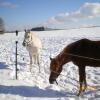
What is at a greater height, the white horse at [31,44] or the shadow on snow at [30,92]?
the white horse at [31,44]

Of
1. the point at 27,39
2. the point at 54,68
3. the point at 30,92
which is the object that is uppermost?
the point at 27,39

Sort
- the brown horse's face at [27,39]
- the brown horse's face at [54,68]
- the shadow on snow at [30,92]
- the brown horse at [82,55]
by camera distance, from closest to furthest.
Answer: the brown horse at [82,55] < the shadow on snow at [30,92] < the brown horse's face at [54,68] < the brown horse's face at [27,39]

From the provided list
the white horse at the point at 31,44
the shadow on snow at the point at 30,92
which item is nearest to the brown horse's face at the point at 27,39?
the white horse at the point at 31,44

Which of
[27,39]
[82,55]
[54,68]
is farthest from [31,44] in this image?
[82,55]

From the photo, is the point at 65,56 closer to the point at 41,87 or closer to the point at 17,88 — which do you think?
the point at 41,87

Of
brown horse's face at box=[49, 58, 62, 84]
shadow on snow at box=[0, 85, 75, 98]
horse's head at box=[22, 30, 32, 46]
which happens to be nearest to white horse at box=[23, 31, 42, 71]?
horse's head at box=[22, 30, 32, 46]

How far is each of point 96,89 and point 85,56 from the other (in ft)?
4.42

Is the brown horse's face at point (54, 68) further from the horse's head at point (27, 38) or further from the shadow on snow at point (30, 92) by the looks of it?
the horse's head at point (27, 38)

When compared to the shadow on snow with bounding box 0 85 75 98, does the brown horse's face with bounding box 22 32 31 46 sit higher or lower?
higher

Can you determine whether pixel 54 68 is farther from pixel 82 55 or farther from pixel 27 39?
pixel 27 39

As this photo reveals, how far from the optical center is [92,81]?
8086 mm

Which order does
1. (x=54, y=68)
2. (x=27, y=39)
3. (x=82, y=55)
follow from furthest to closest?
(x=27, y=39), (x=54, y=68), (x=82, y=55)

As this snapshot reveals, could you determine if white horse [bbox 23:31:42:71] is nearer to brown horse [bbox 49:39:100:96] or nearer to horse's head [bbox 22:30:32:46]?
horse's head [bbox 22:30:32:46]

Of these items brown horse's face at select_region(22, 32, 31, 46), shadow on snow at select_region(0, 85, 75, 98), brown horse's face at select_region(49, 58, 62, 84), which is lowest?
shadow on snow at select_region(0, 85, 75, 98)
